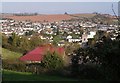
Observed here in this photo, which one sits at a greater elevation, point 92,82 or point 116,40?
point 116,40

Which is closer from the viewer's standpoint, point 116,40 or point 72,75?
point 116,40

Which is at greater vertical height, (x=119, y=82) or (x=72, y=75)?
(x=119, y=82)

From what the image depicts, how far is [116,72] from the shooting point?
518 cm

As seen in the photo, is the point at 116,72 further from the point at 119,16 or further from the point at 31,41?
the point at 31,41

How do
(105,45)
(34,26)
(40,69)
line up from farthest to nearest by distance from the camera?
(34,26)
(40,69)
(105,45)

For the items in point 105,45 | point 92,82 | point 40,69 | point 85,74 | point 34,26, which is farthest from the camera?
point 34,26

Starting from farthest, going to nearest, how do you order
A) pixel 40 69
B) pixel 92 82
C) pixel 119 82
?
1. pixel 40 69
2. pixel 92 82
3. pixel 119 82

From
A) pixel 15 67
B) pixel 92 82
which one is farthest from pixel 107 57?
pixel 15 67

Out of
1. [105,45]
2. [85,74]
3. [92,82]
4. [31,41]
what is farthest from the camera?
[31,41]

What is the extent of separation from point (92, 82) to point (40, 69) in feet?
13.5

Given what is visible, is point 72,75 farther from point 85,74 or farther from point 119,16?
point 119,16

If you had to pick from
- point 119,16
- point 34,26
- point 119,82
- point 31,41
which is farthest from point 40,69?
point 34,26

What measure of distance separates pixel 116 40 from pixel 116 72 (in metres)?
0.54

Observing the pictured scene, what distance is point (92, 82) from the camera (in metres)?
8.93
